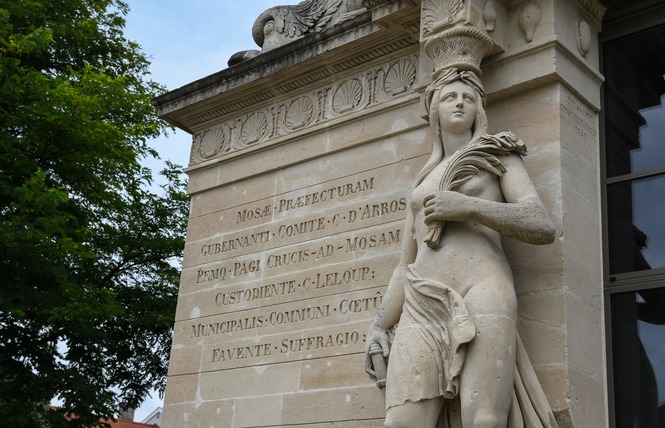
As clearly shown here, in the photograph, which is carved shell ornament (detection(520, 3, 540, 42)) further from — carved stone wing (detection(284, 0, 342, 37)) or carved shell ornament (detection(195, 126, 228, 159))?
carved shell ornament (detection(195, 126, 228, 159))

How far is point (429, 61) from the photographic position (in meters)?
8.24

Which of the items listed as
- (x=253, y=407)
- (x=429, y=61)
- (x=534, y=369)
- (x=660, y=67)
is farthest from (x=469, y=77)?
(x=253, y=407)

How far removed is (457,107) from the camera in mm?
7133

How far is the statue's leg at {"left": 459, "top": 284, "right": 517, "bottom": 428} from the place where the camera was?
600cm

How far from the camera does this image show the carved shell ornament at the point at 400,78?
8.91 metres

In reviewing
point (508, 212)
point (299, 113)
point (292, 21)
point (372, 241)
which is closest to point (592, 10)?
point (508, 212)

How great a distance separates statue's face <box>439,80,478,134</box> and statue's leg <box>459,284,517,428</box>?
1429mm

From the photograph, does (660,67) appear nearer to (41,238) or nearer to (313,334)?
(313,334)

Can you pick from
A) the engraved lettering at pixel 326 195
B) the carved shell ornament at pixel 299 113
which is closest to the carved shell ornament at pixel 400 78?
the engraved lettering at pixel 326 195

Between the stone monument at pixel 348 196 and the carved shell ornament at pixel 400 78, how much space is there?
0.05 ft

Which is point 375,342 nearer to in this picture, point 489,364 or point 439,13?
point 489,364

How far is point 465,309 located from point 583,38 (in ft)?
9.26

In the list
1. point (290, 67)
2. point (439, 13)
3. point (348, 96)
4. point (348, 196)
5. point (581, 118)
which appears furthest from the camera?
point (290, 67)

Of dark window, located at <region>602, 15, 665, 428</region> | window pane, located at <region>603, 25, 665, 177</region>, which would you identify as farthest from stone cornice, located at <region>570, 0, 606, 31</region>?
window pane, located at <region>603, 25, 665, 177</region>
